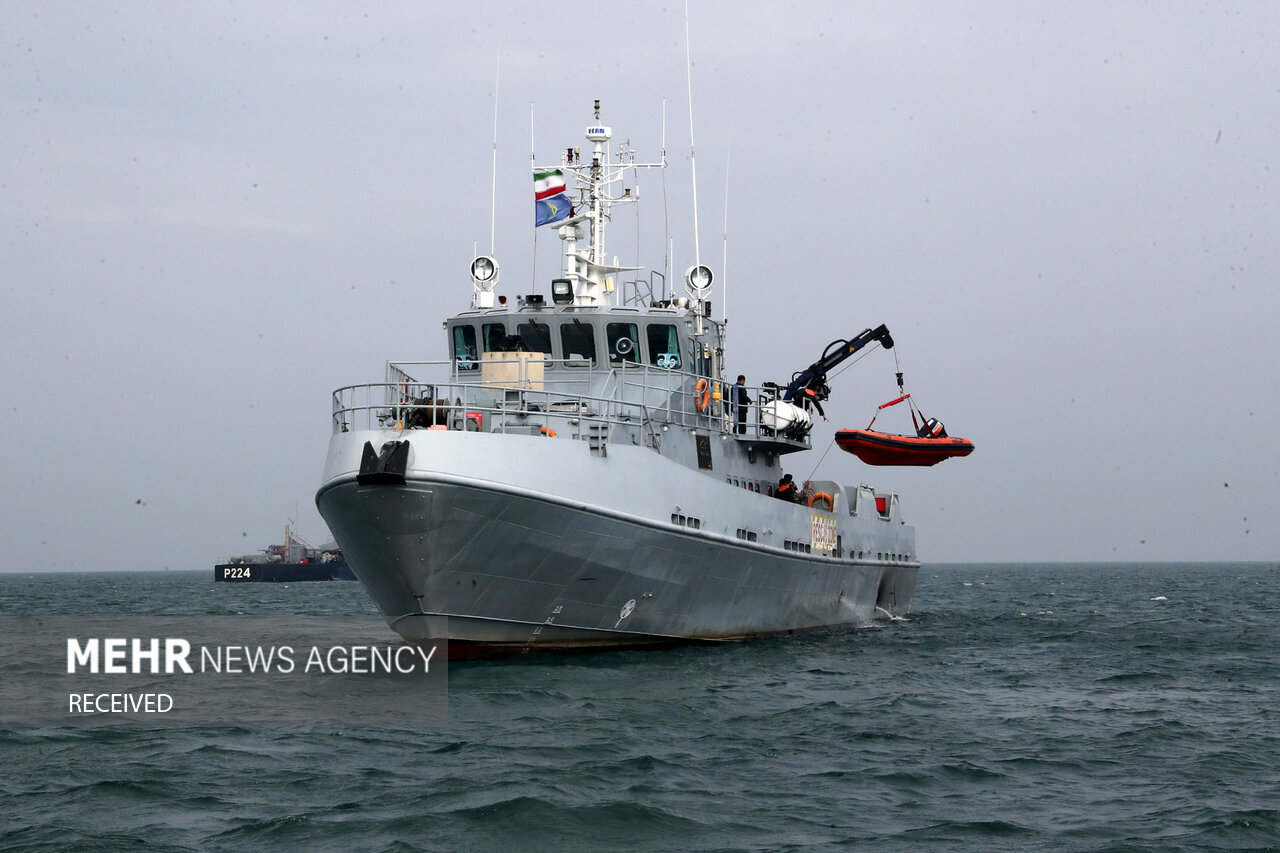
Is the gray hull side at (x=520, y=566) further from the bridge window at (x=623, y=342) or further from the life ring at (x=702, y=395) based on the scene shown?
the bridge window at (x=623, y=342)

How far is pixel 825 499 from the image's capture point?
25484mm

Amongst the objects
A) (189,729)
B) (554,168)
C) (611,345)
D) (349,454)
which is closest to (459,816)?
(189,729)

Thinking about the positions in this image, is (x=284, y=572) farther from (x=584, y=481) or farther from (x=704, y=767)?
(x=704, y=767)

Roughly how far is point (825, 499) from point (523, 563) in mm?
9780

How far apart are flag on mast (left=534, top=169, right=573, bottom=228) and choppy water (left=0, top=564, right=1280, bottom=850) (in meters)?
8.35

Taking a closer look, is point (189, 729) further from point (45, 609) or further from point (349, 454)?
point (45, 609)

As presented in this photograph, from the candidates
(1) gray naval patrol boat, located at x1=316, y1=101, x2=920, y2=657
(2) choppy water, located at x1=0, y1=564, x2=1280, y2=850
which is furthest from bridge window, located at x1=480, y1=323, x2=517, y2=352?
(2) choppy water, located at x1=0, y1=564, x2=1280, y2=850

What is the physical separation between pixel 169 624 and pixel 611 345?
16737 millimetres

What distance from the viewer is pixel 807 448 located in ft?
80.2

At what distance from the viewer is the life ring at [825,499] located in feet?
81.8

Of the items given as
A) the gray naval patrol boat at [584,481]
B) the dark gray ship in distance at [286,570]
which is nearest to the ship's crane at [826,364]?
the gray naval patrol boat at [584,481]

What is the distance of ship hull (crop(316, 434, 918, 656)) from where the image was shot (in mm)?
16594

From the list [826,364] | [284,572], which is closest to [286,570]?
[284,572]

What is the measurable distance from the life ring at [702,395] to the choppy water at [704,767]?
4459 millimetres
